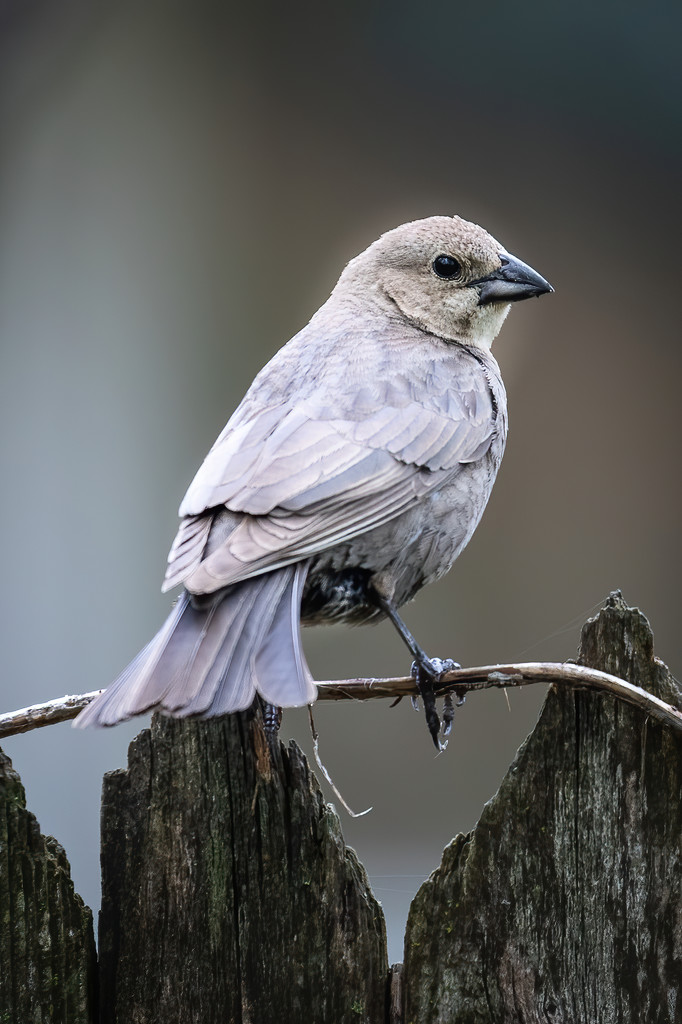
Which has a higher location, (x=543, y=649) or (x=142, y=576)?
(x=142, y=576)

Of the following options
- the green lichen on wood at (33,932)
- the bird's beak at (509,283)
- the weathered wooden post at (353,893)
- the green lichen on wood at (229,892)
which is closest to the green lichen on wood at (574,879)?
the weathered wooden post at (353,893)

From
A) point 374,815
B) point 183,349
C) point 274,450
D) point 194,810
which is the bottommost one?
point 194,810

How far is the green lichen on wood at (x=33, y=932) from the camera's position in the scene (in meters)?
1.62

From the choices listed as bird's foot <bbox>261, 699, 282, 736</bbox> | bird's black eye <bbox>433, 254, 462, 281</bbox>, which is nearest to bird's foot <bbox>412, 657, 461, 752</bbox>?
bird's foot <bbox>261, 699, 282, 736</bbox>

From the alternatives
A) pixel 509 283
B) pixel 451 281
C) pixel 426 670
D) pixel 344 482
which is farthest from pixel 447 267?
pixel 426 670

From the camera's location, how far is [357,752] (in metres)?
3.99

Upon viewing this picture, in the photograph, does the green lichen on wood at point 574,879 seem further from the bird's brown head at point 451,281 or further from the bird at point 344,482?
the bird's brown head at point 451,281

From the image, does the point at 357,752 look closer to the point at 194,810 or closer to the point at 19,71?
the point at 194,810

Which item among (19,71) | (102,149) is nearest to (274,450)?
(102,149)

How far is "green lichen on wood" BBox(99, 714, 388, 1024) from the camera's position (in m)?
1.62

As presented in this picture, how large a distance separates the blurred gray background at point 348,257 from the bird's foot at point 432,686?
1736 mm

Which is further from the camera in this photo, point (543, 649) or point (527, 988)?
point (543, 649)

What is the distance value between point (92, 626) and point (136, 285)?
4.11 feet

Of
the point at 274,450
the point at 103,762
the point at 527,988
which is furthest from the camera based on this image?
the point at 103,762
